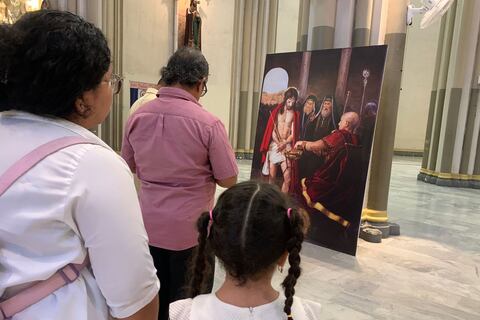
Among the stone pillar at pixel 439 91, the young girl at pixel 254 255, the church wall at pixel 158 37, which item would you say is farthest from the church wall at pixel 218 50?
the young girl at pixel 254 255

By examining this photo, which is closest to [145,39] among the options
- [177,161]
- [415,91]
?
[177,161]

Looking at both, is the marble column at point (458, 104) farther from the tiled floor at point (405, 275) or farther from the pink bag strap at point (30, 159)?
the pink bag strap at point (30, 159)

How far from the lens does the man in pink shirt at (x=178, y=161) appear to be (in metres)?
1.91

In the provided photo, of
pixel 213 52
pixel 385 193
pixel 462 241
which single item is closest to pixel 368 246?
pixel 385 193

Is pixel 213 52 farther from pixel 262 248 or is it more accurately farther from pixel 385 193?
pixel 262 248

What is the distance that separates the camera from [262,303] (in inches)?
45.6

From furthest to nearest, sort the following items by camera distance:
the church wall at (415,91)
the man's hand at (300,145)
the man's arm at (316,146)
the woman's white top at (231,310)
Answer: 1. the church wall at (415,91)
2. the man's hand at (300,145)
3. the man's arm at (316,146)
4. the woman's white top at (231,310)

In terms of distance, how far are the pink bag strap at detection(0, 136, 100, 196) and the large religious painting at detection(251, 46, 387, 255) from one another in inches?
125

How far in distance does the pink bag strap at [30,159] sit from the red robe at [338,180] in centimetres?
320

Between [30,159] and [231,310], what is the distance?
2.09 ft

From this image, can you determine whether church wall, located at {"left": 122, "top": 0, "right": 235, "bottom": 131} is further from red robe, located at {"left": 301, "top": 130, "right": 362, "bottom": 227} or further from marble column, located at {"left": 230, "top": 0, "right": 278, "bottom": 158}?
red robe, located at {"left": 301, "top": 130, "right": 362, "bottom": 227}

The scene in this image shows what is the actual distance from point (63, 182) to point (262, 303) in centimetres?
62

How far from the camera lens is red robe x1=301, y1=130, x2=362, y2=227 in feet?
12.5

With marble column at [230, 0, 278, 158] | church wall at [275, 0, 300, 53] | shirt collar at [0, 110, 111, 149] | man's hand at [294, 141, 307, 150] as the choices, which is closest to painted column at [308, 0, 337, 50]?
man's hand at [294, 141, 307, 150]
